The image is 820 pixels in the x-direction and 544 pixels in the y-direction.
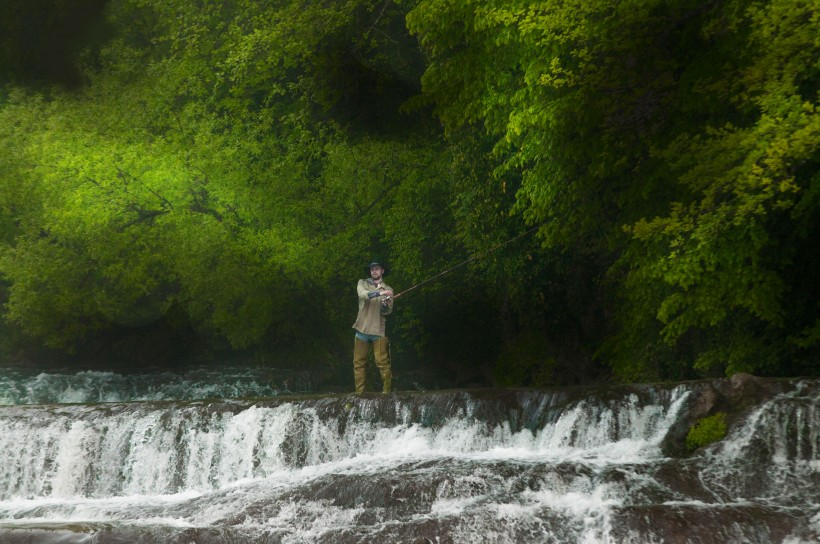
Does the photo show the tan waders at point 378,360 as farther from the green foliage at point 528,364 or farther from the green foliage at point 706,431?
the green foliage at point 528,364

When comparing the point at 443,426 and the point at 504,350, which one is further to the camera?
the point at 504,350

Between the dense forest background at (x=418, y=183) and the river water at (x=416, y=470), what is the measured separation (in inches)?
72.5

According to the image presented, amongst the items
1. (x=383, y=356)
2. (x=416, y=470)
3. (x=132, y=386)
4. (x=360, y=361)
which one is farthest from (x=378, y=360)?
(x=132, y=386)

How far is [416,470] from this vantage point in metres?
7.68

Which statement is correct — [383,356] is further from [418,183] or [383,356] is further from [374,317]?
[418,183]

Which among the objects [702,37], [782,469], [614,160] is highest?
[702,37]

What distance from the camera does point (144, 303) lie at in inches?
682

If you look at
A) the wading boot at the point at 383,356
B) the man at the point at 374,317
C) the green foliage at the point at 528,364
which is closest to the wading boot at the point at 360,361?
the man at the point at 374,317

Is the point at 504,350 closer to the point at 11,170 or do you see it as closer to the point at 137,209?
the point at 137,209

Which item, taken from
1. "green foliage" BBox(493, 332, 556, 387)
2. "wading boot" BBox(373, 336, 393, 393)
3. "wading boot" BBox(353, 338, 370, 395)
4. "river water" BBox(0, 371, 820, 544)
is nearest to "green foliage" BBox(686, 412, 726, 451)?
"river water" BBox(0, 371, 820, 544)

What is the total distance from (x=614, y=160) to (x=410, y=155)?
239 inches

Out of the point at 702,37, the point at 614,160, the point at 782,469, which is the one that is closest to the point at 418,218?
the point at 614,160

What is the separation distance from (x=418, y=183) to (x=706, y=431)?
8.87 m

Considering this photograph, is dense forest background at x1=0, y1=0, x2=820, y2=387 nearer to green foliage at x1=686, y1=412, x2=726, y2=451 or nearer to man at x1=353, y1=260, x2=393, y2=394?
green foliage at x1=686, y1=412, x2=726, y2=451
